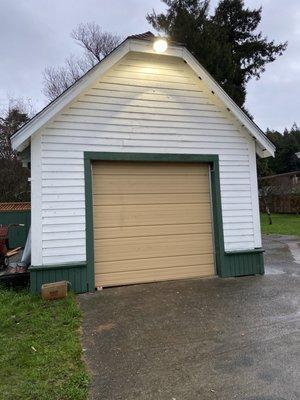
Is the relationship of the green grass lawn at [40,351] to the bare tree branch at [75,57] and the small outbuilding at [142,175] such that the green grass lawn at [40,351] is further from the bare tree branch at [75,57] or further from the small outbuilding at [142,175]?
the bare tree branch at [75,57]

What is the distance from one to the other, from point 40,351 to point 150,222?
3.87 meters

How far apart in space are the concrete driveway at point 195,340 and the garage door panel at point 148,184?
188cm

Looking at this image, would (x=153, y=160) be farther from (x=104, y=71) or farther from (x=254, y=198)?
(x=254, y=198)

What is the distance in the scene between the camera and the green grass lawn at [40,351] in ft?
11.5

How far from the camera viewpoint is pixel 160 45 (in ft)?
25.0

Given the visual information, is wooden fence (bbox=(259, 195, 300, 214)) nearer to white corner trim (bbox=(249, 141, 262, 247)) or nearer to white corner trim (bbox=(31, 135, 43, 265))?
white corner trim (bbox=(249, 141, 262, 247))

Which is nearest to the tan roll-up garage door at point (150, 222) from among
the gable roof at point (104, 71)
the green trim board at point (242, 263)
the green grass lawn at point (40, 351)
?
the green trim board at point (242, 263)

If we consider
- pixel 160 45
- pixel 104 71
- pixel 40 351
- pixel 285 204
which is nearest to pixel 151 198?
pixel 104 71

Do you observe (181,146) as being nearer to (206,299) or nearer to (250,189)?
(250,189)

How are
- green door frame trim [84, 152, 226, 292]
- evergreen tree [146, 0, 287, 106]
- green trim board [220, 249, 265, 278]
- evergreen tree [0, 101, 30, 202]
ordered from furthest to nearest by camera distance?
evergreen tree [0, 101, 30, 202] → evergreen tree [146, 0, 287, 106] → green trim board [220, 249, 265, 278] → green door frame trim [84, 152, 226, 292]

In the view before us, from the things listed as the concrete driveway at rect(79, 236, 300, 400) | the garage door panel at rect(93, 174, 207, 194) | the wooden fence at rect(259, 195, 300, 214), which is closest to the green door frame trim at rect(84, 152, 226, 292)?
the garage door panel at rect(93, 174, 207, 194)

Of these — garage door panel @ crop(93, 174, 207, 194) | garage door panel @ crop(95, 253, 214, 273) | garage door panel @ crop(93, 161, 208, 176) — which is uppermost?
garage door panel @ crop(93, 161, 208, 176)

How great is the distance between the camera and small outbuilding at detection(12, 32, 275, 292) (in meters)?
7.10

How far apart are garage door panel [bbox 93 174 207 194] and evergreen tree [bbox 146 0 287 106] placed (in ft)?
40.4
